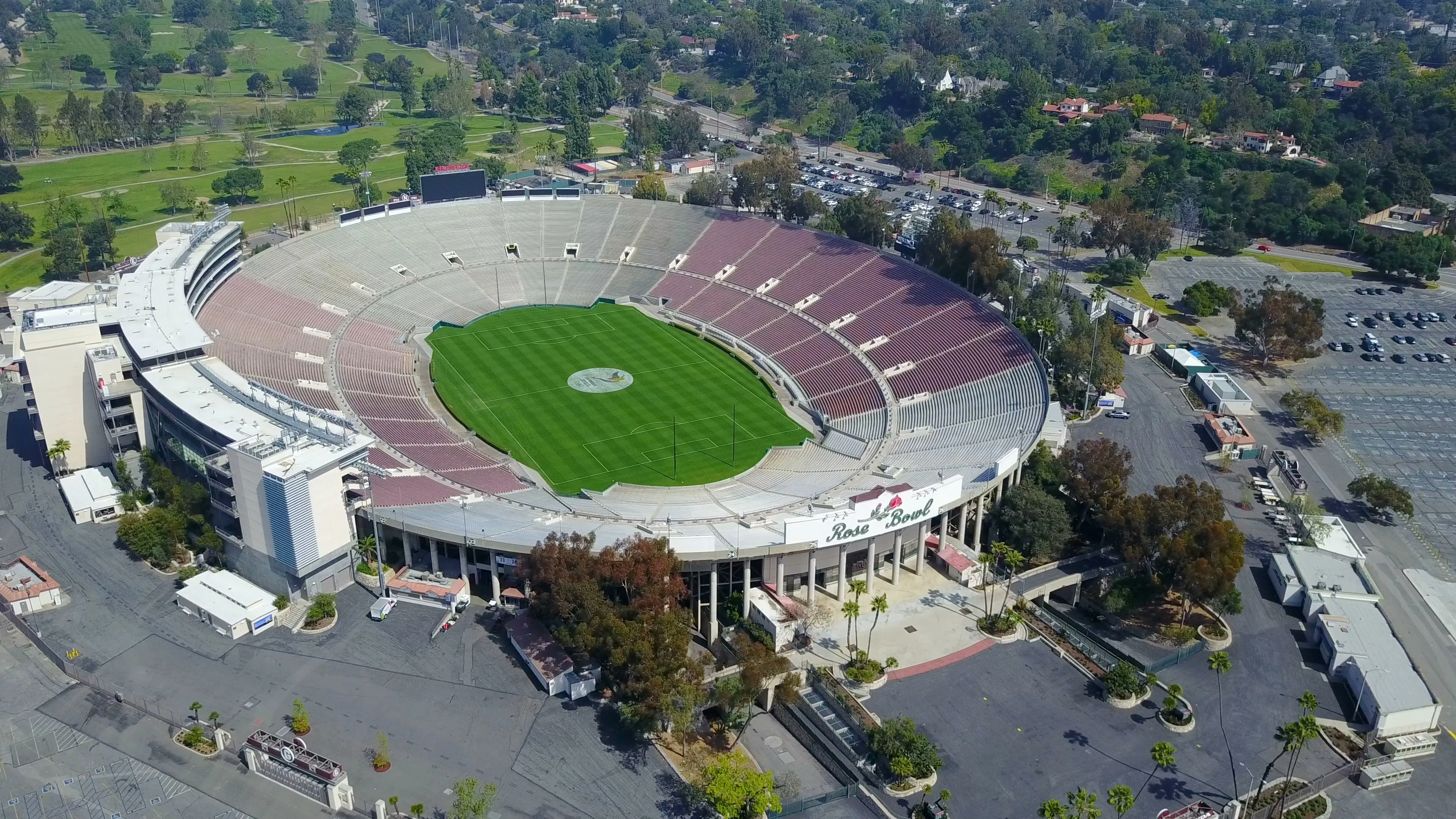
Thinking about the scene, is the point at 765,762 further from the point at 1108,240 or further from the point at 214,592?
the point at 1108,240

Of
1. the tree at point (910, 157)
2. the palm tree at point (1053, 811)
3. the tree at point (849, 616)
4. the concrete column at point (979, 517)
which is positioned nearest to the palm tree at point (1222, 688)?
the palm tree at point (1053, 811)

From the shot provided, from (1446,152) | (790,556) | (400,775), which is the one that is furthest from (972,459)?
(1446,152)

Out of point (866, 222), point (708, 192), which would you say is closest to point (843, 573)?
point (866, 222)

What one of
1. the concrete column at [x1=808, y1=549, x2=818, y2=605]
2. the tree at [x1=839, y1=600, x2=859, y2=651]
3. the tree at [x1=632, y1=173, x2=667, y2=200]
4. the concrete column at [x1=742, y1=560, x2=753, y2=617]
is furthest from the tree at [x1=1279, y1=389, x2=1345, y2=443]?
the tree at [x1=632, y1=173, x2=667, y2=200]

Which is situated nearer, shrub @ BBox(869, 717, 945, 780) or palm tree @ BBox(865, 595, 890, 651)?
shrub @ BBox(869, 717, 945, 780)

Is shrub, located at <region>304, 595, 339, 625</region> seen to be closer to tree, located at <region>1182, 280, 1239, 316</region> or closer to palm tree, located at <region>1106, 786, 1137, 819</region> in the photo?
palm tree, located at <region>1106, 786, 1137, 819</region>
